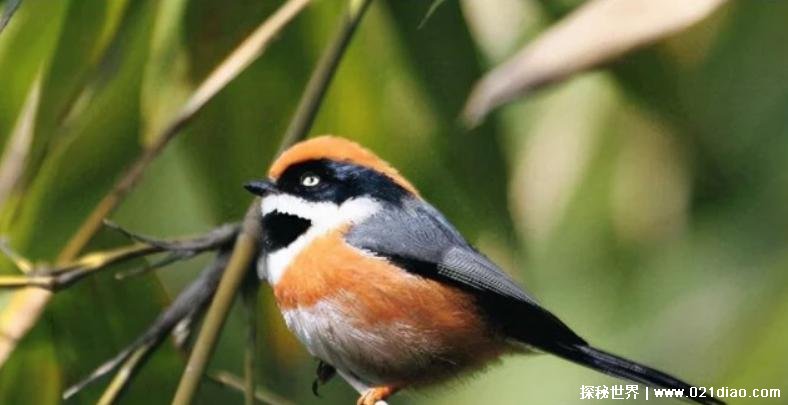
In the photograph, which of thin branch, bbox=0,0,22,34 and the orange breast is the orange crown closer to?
the orange breast

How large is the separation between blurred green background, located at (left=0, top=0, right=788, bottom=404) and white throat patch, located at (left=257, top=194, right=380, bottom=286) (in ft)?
0.42

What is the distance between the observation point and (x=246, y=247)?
1.23 m

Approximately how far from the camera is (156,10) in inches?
62.3

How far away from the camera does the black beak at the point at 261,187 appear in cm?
122

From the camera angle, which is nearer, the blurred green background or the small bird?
the small bird

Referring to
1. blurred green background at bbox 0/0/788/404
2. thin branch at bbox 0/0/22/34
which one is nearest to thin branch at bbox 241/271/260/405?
blurred green background at bbox 0/0/788/404

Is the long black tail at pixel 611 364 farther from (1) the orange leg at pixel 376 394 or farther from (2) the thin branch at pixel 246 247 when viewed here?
(2) the thin branch at pixel 246 247

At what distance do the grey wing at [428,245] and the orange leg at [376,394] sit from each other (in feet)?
0.39

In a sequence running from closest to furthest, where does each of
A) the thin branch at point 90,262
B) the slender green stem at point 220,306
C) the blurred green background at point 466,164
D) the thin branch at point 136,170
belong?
the slender green stem at point 220,306 → the thin branch at point 90,262 → the thin branch at point 136,170 → the blurred green background at point 466,164

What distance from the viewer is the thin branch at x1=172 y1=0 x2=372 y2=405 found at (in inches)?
43.6

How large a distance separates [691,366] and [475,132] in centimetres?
41

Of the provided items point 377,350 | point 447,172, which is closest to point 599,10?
point 447,172

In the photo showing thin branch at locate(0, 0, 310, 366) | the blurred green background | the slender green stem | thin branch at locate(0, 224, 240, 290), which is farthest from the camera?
the blurred green background

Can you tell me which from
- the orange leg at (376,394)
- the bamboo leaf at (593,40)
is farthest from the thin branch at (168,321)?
the bamboo leaf at (593,40)
